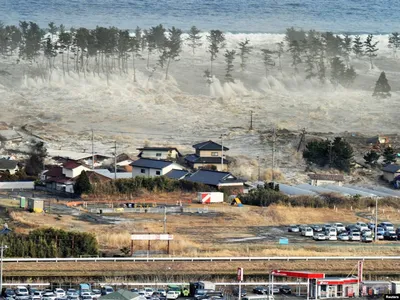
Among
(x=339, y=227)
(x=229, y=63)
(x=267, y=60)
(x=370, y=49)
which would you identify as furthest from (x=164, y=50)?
(x=339, y=227)

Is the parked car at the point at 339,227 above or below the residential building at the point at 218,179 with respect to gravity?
above

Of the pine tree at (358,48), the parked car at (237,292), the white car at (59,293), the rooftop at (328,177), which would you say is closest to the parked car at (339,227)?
the rooftop at (328,177)

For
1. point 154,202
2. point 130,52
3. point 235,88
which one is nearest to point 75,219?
point 154,202

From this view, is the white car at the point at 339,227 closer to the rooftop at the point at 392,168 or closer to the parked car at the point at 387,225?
the parked car at the point at 387,225

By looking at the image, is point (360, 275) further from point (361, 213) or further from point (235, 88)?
point (235, 88)

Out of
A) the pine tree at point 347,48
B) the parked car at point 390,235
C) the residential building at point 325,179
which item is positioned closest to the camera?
the parked car at point 390,235

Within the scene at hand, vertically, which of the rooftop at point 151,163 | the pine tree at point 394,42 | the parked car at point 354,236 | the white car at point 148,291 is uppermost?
the white car at point 148,291

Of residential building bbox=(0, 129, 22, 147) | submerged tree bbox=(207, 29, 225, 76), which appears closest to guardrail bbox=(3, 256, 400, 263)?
residential building bbox=(0, 129, 22, 147)

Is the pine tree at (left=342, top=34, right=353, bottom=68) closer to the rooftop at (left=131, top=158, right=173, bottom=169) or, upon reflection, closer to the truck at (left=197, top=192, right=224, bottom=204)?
the rooftop at (left=131, top=158, right=173, bottom=169)
